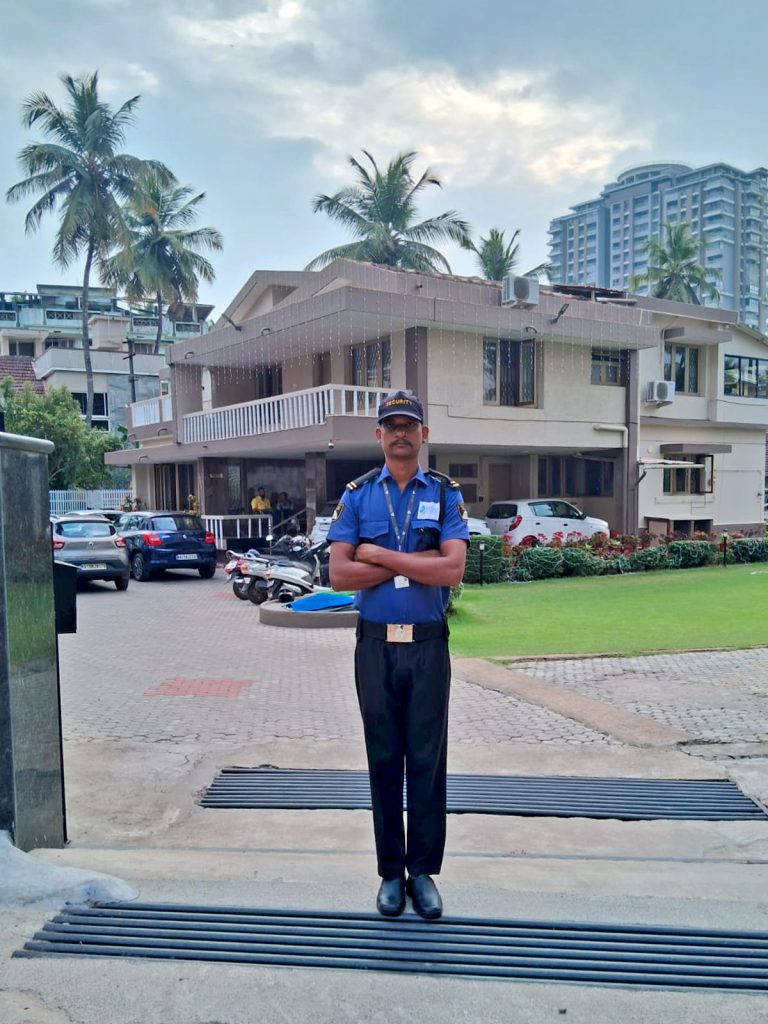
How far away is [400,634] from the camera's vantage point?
3.10 meters

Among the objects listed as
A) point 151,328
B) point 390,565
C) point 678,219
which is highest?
point 678,219

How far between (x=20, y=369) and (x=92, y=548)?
30.6m

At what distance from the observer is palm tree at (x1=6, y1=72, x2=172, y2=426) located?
3212 centimetres

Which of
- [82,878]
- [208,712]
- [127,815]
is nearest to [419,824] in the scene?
[82,878]

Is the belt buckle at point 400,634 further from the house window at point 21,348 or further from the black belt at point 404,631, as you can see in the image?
the house window at point 21,348

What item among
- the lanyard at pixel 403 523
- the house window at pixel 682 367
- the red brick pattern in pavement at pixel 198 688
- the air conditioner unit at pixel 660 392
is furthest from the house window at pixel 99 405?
the lanyard at pixel 403 523

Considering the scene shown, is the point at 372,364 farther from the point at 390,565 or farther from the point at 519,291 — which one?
the point at 390,565

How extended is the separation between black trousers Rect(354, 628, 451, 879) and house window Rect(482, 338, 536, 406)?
17.8 meters

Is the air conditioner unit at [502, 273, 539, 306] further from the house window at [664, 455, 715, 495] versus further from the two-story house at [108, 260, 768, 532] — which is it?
the house window at [664, 455, 715, 495]

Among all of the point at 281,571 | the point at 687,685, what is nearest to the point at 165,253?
the point at 281,571

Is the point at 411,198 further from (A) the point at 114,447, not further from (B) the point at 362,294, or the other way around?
(B) the point at 362,294

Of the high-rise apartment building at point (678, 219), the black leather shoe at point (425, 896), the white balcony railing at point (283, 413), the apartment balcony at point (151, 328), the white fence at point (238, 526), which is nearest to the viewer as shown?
the black leather shoe at point (425, 896)

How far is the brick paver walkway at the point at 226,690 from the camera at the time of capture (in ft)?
20.6

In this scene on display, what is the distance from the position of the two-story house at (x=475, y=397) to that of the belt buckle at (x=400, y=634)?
14647mm
